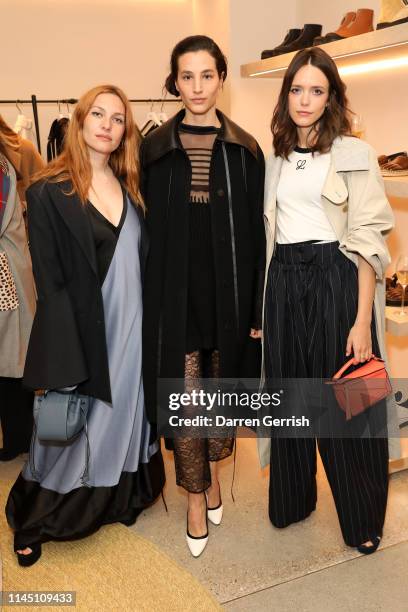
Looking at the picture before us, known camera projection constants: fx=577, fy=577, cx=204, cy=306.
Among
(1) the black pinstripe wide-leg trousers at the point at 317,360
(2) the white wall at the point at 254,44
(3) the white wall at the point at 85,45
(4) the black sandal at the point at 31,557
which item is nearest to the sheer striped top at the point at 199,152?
(1) the black pinstripe wide-leg trousers at the point at 317,360

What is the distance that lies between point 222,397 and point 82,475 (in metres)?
0.69

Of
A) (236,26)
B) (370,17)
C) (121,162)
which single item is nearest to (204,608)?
(121,162)

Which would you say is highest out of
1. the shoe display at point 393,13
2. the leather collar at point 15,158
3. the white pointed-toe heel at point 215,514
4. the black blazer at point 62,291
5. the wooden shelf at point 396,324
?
the shoe display at point 393,13

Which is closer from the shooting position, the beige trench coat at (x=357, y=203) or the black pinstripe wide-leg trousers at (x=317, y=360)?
the beige trench coat at (x=357, y=203)

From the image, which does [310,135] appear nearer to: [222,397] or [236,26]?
[222,397]

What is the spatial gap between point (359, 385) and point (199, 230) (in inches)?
33.5

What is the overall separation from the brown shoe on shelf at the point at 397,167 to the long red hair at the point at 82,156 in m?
1.20

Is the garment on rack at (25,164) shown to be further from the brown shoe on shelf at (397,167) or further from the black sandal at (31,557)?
the brown shoe on shelf at (397,167)

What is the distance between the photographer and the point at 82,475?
2.49m

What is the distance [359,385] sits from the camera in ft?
7.14

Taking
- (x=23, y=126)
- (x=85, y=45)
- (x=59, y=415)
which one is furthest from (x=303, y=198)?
(x=85, y=45)

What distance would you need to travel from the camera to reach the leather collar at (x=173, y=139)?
221 centimetres

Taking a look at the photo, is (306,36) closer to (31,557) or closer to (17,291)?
(17,291)

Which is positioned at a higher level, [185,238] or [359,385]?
[185,238]
